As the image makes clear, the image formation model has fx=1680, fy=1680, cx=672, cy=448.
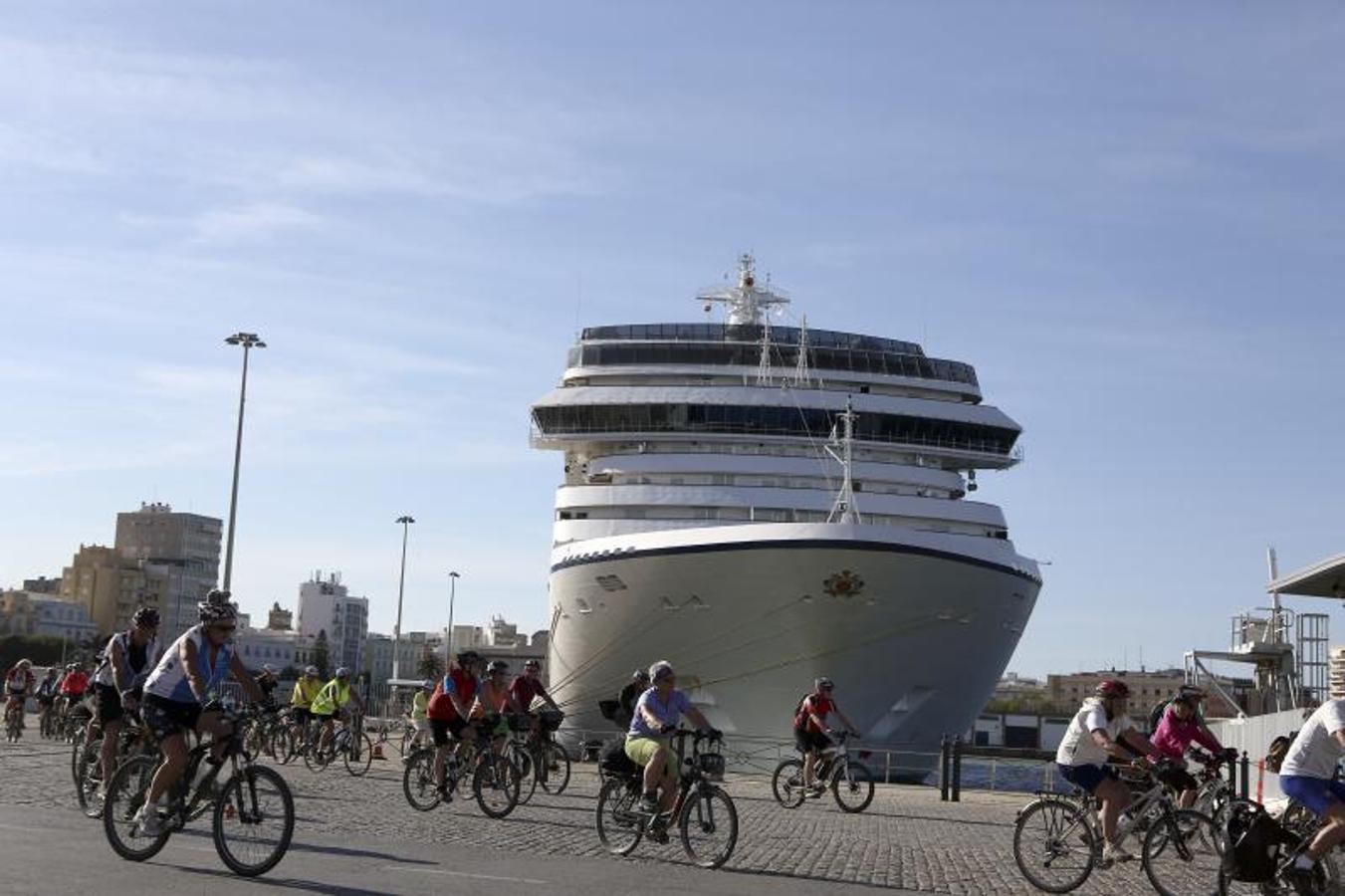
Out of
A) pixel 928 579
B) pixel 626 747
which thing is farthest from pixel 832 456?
pixel 626 747

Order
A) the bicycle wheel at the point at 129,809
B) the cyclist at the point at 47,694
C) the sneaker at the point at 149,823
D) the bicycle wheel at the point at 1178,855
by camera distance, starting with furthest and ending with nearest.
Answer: the cyclist at the point at 47,694 → the bicycle wheel at the point at 1178,855 → the bicycle wheel at the point at 129,809 → the sneaker at the point at 149,823

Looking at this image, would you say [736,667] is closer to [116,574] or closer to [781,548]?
[781,548]

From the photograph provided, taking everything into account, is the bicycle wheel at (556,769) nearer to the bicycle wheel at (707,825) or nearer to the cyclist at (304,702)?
the cyclist at (304,702)

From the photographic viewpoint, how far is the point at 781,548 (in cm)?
3328

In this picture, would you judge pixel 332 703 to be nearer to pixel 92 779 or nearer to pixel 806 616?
pixel 92 779

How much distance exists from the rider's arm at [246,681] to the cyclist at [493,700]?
20.2ft

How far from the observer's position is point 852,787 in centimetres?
2059

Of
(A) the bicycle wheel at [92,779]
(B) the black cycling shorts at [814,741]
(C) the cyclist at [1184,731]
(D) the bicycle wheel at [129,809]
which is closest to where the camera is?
(D) the bicycle wheel at [129,809]

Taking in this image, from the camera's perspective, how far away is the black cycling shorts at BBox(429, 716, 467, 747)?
17.2m

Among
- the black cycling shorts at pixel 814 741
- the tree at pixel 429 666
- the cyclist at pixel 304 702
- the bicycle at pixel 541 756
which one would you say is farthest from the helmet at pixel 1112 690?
the tree at pixel 429 666

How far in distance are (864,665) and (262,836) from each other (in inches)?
969

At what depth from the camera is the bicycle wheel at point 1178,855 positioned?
11.4 metres

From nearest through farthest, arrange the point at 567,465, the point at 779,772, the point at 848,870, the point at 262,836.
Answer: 1. the point at 262,836
2. the point at 848,870
3. the point at 779,772
4. the point at 567,465

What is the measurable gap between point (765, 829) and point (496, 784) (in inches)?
106
